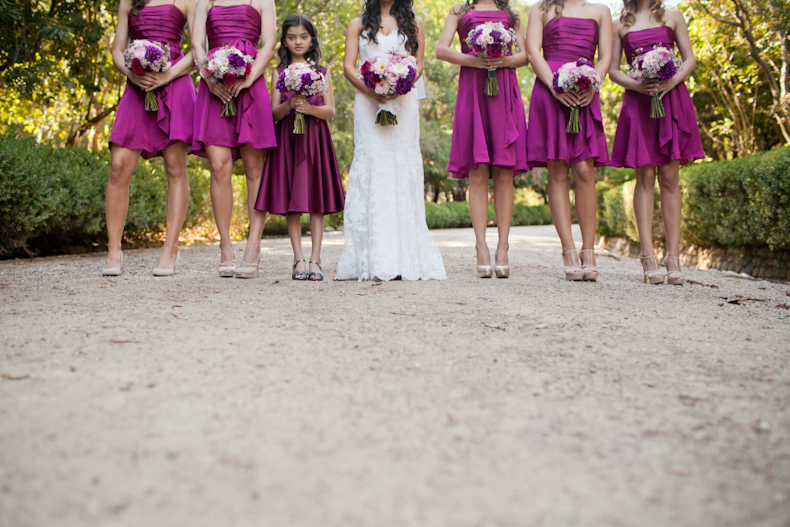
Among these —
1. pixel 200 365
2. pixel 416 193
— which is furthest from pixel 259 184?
pixel 200 365

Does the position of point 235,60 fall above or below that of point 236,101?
above

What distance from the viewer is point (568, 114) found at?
4570 mm

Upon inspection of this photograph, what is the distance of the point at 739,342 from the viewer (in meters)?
2.63

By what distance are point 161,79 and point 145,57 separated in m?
0.20

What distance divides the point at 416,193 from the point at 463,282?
87cm

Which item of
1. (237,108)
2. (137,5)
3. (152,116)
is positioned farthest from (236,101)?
(137,5)

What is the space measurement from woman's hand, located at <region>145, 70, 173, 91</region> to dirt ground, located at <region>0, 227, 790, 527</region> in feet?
6.58

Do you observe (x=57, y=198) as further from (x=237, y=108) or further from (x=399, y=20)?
(x=399, y=20)

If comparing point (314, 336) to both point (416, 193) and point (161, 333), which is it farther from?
point (416, 193)

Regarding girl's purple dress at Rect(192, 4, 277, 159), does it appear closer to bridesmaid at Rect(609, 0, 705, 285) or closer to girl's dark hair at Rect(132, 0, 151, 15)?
girl's dark hair at Rect(132, 0, 151, 15)

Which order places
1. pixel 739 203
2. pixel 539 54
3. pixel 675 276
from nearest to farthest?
pixel 675 276 < pixel 539 54 < pixel 739 203

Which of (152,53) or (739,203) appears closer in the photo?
(152,53)

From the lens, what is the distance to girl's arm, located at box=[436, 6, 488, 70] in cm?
456

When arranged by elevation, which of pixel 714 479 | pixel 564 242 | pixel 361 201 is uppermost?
pixel 361 201
